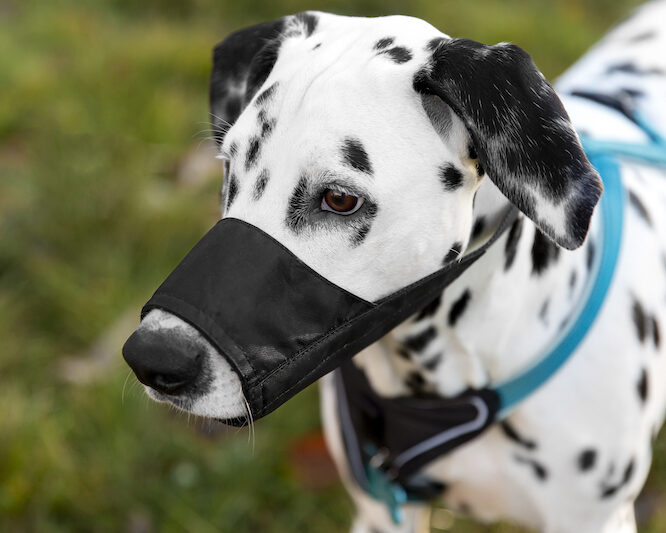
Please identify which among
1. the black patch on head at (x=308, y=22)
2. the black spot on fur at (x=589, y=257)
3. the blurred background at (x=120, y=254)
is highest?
the black patch on head at (x=308, y=22)

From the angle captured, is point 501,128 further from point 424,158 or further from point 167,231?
point 167,231

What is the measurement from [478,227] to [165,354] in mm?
662

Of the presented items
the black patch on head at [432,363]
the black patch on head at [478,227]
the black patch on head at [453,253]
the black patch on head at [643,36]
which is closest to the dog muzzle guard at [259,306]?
the black patch on head at [453,253]

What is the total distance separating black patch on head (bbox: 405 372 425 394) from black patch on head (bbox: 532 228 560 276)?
1.20 feet

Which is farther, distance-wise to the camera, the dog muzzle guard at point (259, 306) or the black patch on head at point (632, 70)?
the black patch on head at point (632, 70)

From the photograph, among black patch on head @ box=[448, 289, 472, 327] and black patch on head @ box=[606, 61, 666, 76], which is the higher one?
black patch on head @ box=[606, 61, 666, 76]

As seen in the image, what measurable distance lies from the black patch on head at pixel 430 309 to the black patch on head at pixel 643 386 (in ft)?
1.76

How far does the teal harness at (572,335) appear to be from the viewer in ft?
6.05

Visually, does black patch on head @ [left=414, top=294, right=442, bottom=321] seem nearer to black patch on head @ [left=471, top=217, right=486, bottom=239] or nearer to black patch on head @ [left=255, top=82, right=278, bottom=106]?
black patch on head @ [left=471, top=217, right=486, bottom=239]

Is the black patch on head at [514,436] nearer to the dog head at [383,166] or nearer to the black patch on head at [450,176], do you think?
the dog head at [383,166]

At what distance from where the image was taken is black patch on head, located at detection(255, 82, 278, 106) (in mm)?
1520

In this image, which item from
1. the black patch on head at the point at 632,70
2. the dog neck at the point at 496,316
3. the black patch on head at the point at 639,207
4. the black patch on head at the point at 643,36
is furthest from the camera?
the black patch on head at the point at 643,36

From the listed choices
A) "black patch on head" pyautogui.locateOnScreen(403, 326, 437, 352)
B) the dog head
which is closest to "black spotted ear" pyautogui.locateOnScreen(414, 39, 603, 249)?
the dog head

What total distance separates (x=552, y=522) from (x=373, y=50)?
3.97 feet
